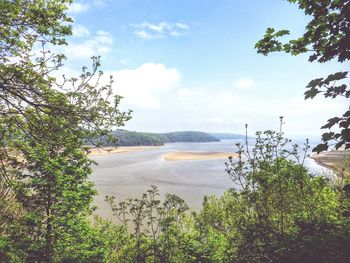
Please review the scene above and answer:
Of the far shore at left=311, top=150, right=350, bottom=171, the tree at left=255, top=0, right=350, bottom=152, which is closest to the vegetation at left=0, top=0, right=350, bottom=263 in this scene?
the tree at left=255, top=0, right=350, bottom=152

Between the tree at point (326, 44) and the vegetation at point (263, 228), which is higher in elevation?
the tree at point (326, 44)

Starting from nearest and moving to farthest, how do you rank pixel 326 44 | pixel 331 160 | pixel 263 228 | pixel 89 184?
pixel 326 44 < pixel 263 228 < pixel 89 184 < pixel 331 160

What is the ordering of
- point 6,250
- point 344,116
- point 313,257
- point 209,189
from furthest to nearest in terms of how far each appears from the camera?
1. point 209,189
2. point 6,250
3. point 313,257
4. point 344,116

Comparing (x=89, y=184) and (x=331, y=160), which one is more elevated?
(x=89, y=184)

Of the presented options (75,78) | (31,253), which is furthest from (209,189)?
(75,78)

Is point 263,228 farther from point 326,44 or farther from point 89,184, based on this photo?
point 89,184

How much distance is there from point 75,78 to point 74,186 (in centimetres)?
535

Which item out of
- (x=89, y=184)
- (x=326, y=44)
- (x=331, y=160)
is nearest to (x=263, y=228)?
(x=326, y=44)

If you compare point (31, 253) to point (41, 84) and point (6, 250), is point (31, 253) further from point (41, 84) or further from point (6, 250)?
point (41, 84)

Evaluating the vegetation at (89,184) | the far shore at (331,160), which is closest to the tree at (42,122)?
the vegetation at (89,184)

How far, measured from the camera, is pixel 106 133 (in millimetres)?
7008

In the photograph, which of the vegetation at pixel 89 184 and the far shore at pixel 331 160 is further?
the far shore at pixel 331 160

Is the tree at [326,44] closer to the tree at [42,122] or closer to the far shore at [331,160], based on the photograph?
the tree at [42,122]

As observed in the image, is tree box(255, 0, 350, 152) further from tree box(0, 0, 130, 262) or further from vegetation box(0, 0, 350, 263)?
A: tree box(0, 0, 130, 262)
